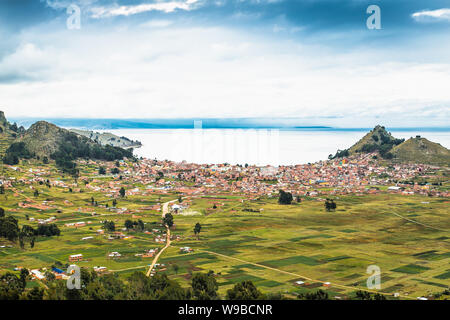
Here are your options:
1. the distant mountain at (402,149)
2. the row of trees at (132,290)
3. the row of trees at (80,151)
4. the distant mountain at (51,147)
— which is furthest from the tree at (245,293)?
the distant mountain at (402,149)

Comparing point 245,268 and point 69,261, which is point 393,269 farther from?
point 69,261

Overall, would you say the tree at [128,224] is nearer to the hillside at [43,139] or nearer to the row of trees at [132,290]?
the row of trees at [132,290]

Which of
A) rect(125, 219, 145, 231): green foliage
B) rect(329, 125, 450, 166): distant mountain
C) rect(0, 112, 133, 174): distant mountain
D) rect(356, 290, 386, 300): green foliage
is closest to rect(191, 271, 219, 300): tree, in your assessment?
rect(356, 290, 386, 300): green foliage

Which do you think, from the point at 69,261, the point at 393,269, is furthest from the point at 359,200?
the point at 69,261

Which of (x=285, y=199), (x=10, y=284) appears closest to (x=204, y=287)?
(x=10, y=284)

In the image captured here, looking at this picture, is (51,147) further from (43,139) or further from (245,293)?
(245,293)

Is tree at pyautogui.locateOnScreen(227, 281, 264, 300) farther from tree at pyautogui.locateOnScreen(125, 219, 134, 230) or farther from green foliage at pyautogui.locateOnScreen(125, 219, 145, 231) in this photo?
tree at pyautogui.locateOnScreen(125, 219, 134, 230)

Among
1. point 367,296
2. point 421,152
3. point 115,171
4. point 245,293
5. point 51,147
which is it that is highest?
point 51,147
